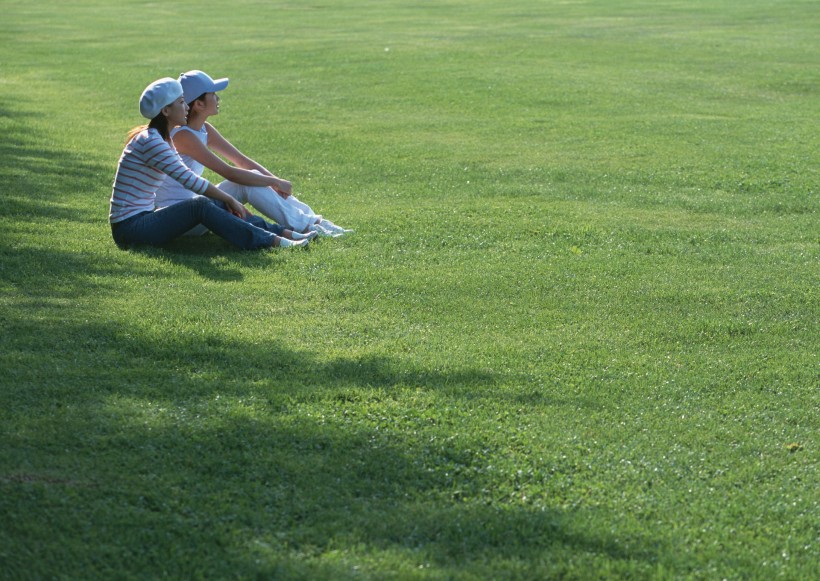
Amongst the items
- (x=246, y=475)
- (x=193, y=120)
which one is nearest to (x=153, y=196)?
(x=193, y=120)

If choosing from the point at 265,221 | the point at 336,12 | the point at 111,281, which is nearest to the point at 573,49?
the point at 336,12

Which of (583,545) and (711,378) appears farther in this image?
(711,378)

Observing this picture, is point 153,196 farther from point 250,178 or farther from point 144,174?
point 250,178

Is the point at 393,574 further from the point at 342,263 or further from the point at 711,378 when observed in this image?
the point at 342,263

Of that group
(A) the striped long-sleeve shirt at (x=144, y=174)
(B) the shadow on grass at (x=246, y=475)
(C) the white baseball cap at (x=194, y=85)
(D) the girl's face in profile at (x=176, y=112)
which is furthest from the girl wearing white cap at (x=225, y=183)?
(B) the shadow on grass at (x=246, y=475)

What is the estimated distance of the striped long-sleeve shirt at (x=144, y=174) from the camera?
806cm

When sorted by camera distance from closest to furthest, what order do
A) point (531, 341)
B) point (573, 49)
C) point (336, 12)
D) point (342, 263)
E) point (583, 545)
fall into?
1. point (583, 545)
2. point (531, 341)
3. point (342, 263)
4. point (573, 49)
5. point (336, 12)

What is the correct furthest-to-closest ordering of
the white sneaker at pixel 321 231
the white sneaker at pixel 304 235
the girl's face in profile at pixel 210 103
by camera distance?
the girl's face in profile at pixel 210 103 → the white sneaker at pixel 321 231 → the white sneaker at pixel 304 235

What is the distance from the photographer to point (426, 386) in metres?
5.48

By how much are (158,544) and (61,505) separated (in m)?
0.47

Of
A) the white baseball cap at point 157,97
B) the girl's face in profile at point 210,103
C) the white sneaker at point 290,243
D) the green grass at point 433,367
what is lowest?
the green grass at point 433,367

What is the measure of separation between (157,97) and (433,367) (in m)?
3.46

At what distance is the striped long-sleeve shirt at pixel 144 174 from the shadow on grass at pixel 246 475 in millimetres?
2455

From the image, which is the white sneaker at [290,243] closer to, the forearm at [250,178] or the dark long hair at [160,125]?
the forearm at [250,178]
